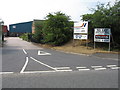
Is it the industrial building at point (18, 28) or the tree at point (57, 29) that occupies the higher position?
the industrial building at point (18, 28)

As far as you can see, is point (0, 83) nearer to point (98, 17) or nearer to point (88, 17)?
Answer: point (98, 17)

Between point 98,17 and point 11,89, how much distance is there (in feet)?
44.6

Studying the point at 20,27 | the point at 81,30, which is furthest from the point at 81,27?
the point at 20,27

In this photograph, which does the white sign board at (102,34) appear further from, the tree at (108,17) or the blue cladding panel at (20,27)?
the blue cladding panel at (20,27)

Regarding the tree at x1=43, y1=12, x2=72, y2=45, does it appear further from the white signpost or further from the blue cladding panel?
the blue cladding panel

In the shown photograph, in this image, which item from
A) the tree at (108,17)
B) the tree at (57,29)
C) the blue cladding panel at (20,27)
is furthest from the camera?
the blue cladding panel at (20,27)

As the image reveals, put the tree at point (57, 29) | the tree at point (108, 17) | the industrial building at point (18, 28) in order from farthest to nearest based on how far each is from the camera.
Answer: the industrial building at point (18, 28) < the tree at point (57, 29) < the tree at point (108, 17)

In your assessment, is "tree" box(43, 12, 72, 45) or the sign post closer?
the sign post

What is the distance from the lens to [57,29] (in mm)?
23344

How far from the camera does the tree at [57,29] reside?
23.3m

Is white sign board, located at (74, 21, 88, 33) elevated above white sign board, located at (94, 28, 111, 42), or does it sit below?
above

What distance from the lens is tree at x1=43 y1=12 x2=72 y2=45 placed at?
2328 centimetres

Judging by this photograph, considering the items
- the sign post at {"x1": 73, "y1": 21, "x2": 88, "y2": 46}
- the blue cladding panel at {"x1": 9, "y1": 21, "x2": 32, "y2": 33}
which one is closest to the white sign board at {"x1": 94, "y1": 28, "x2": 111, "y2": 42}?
the sign post at {"x1": 73, "y1": 21, "x2": 88, "y2": 46}

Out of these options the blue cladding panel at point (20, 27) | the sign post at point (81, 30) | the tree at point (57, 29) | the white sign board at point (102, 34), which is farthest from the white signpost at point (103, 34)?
the blue cladding panel at point (20, 27)
